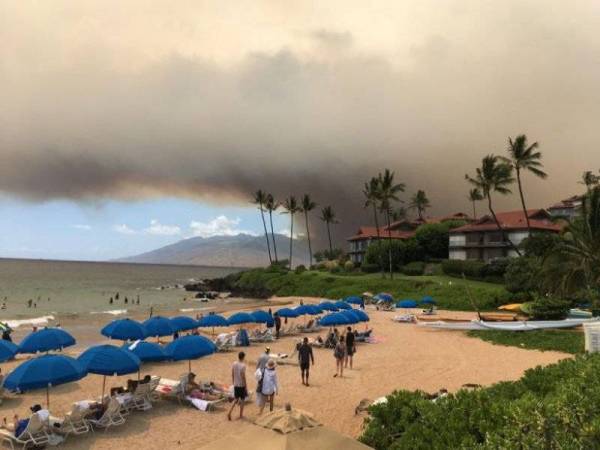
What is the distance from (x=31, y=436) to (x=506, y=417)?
10.3 metres

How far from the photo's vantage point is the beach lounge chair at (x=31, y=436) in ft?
35.2

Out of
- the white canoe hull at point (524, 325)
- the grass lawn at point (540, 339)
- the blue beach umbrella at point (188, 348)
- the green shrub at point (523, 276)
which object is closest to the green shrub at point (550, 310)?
the white canoe hull at point (524, 325)

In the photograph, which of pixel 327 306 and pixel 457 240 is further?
pixel 457 240

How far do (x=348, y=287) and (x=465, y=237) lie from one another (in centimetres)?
2721

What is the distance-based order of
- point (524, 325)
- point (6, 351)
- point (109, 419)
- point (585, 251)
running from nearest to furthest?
1. point (109, 419)
2. point (6, 351)
3. point (524, 325)
4. point (585, 251)

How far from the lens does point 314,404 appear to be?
1435 centimetres

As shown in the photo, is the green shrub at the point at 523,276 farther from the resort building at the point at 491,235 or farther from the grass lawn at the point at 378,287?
the resort building at the point at 491,235

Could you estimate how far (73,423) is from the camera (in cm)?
1176

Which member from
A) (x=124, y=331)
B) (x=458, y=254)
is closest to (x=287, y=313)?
(x=124, y=331)

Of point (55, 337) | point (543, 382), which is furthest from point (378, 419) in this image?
point (55, 337)

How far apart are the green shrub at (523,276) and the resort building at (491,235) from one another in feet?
100

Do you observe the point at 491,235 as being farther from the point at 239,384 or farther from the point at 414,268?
the point at 239,384

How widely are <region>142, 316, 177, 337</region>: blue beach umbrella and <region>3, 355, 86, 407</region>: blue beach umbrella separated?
31.3 ft

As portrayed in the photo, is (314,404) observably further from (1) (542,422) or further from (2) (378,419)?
(1) (542,422)
